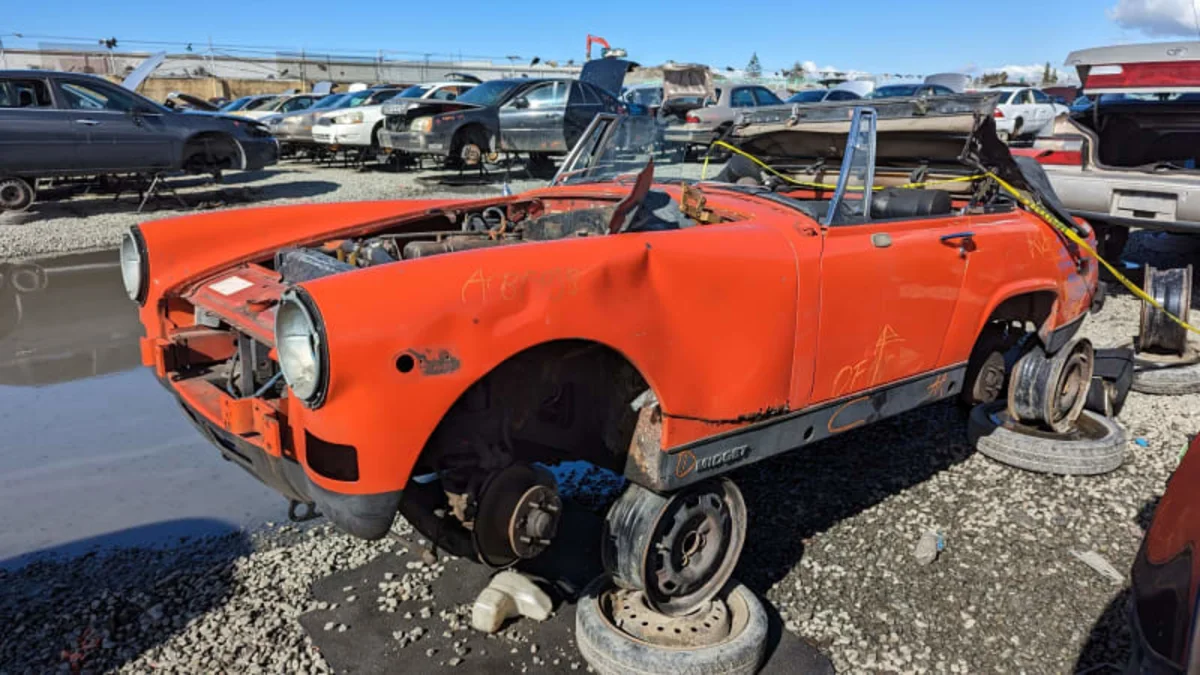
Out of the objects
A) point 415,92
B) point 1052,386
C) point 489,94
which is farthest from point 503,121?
point 1052,386

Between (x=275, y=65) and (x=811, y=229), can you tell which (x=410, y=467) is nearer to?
(x=811, y=229)

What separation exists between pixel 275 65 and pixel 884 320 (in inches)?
1775

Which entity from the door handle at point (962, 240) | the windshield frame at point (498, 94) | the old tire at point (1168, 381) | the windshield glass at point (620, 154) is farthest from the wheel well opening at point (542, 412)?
the windshield frame at point (498, 94)

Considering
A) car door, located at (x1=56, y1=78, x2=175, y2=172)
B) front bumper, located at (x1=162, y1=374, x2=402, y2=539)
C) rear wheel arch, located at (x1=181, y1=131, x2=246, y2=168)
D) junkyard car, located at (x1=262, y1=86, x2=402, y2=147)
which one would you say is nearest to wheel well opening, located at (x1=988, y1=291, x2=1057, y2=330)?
front bumper, located at (x1=162, y1=374, x2=402, y2=539)

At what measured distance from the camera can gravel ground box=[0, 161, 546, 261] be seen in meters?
9.21

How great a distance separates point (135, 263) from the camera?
3.17 meters

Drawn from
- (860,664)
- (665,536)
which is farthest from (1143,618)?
(665,536)

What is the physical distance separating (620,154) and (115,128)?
9.23 meters

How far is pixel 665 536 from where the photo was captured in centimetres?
262

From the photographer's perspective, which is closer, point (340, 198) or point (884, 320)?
point (884, 320)

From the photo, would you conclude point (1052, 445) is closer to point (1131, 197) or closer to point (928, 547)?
point (928, 547)

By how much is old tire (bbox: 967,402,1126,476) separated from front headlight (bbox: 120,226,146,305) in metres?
3.93

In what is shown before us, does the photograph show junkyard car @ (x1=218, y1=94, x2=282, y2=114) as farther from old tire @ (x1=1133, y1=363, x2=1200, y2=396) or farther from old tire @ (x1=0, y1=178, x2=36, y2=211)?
old tire @ (x1=1133, y1=363, x2=1200, y2=396)

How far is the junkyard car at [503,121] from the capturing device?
45.1 feet
